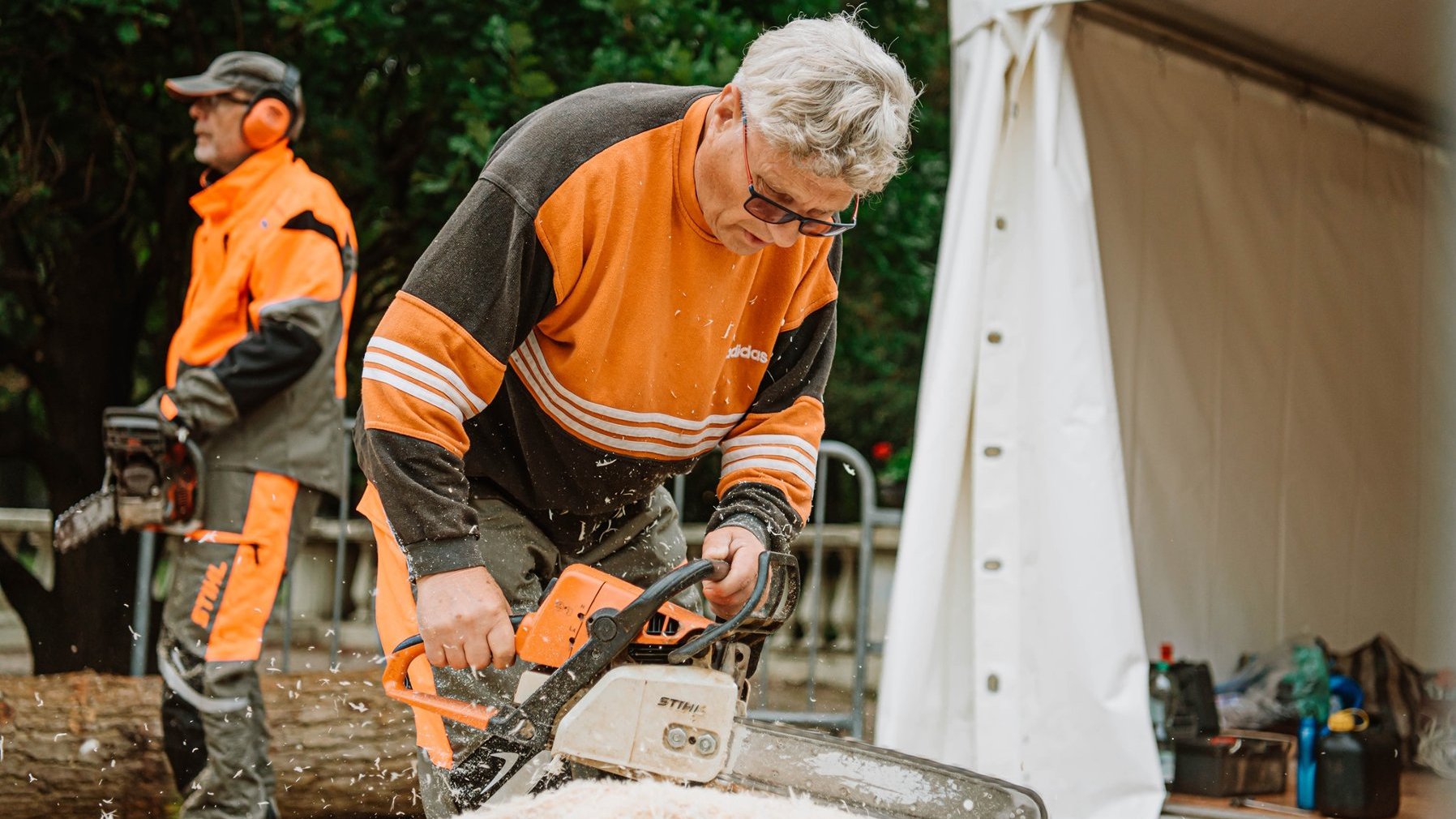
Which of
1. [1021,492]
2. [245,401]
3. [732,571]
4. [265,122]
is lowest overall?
[732,571]

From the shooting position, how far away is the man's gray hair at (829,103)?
1.91 meters

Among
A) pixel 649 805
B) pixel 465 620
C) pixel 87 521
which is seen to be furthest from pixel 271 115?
pixel 649 805

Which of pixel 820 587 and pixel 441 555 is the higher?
pixel 441 555

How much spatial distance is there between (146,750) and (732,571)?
316 centimetres

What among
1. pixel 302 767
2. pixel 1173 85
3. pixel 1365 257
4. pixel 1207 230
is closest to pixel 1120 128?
pixel 1173 85

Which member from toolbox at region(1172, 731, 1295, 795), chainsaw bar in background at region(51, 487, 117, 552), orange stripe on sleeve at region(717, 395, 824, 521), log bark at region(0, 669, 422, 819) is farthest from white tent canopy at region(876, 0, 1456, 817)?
chainsaw bar in background at region(51, 487, 117, 552)

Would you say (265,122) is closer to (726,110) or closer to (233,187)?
(233,187)

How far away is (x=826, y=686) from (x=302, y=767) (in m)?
4.02

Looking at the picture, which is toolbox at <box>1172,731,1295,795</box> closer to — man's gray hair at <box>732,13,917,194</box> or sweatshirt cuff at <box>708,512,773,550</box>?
sweatshirt cuff at <box>708,512,773,550</box>

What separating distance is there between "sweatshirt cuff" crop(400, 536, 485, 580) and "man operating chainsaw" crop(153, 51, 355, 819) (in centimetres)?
188

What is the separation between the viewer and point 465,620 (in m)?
1.91

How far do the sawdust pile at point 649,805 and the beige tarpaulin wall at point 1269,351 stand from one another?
336cm

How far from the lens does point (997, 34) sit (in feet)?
12.9

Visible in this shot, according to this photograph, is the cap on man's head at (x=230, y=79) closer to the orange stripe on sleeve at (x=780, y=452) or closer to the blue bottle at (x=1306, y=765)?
the orange stripe on sleeve at (x=780, y=452)
